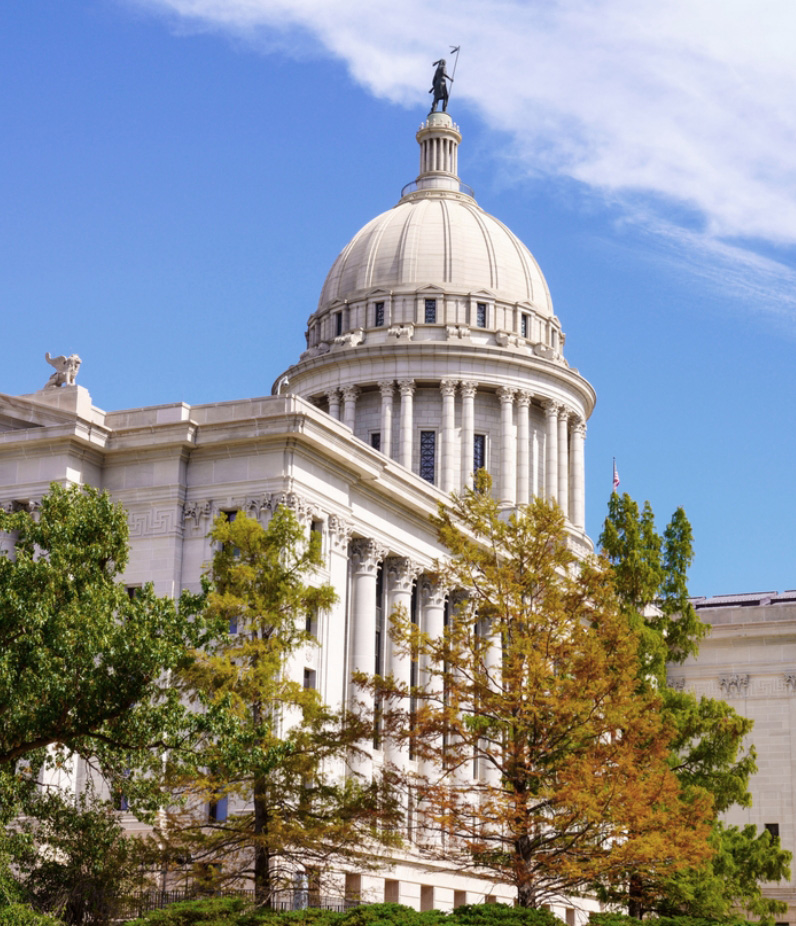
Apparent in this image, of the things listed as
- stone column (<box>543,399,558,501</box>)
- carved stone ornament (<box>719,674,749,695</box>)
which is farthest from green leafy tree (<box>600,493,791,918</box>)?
stone column (<box>543,399,558,501</box>)

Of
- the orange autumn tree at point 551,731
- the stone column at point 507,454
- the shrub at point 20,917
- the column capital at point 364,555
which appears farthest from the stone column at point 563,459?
the shrub at point 20,917

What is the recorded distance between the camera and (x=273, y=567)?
4066 centimetres

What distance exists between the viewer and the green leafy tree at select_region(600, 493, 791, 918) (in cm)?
4847

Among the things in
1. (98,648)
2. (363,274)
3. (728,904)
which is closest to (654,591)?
(728,904)

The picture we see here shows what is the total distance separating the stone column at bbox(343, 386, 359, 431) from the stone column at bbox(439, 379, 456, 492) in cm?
523

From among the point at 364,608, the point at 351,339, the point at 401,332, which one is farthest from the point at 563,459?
the point at 364,608

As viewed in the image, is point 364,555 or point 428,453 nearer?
point 364,555

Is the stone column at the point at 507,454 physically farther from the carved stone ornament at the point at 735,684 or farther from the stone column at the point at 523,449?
the carved stone ornament at the point at 735,684

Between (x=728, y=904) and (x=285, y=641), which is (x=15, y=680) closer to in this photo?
(x=285, y=641)

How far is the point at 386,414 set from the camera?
3558 inches

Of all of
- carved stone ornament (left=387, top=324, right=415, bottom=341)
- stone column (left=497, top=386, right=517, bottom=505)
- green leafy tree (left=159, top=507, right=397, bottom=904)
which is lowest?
green leafy tree (left=159, top=507, right=397, bottom=904)

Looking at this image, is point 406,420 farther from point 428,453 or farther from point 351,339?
point 351,339

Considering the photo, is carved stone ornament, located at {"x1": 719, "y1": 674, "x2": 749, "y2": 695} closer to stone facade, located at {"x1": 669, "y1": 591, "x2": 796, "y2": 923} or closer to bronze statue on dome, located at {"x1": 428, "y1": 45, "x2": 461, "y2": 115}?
stone facade, located at {"x1": 669, "y1": 591, "x2": 796, "y2": 923}

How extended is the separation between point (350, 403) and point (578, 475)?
15.5m
